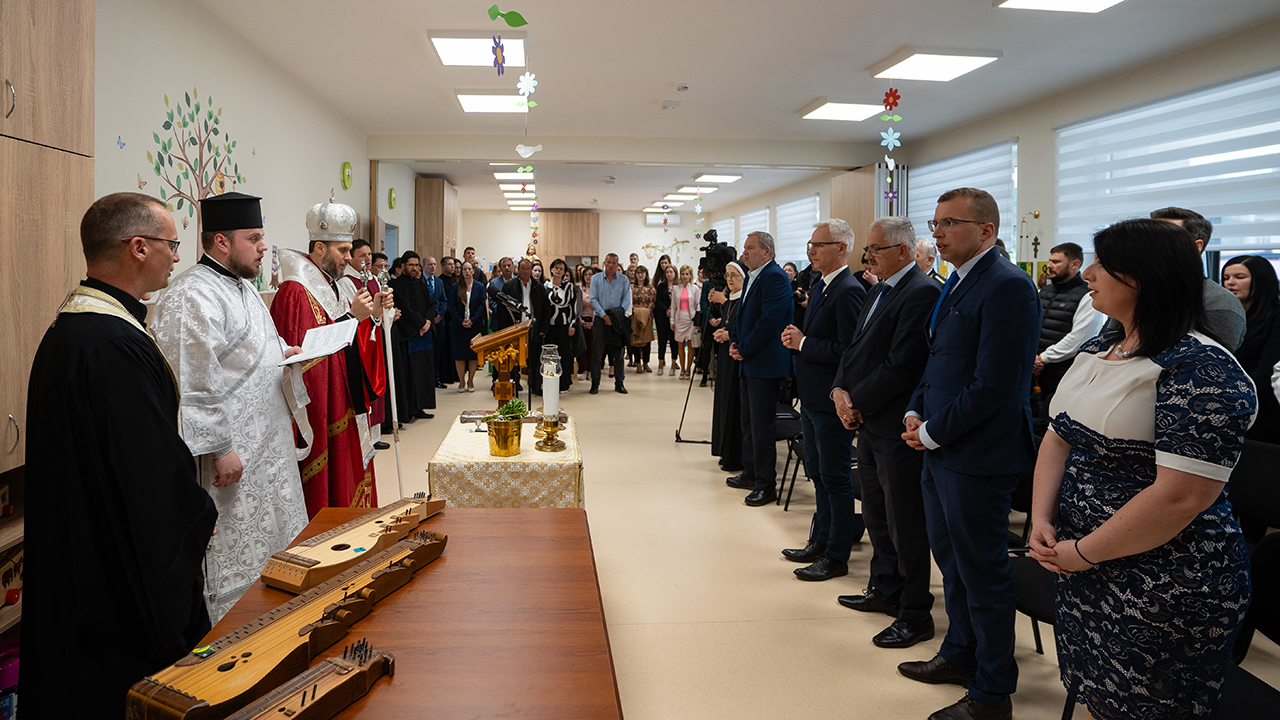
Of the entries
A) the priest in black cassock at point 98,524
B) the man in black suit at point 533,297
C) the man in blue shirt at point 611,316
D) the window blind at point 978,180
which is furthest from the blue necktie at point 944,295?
the man in blue shirt at point 611,316

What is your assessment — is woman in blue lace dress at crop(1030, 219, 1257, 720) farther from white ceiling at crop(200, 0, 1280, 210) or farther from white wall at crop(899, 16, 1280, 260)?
white wall at crop(899, 16, 1280, 260)

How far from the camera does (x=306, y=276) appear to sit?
3.01 meters

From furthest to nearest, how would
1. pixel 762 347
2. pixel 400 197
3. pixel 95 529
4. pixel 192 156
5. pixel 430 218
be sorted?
pixel 430 218
pixel 400 197
pixel 192 156
pixel 762 347
pixel 95 529

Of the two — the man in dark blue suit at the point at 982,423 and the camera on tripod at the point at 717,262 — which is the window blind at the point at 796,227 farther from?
the man in dark blue suit at the point at 982,423

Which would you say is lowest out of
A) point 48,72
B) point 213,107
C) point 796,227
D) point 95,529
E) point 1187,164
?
point 95,529

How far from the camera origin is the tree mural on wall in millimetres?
4289

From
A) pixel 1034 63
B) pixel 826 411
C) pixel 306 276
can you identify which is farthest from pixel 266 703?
pixel 1034 63

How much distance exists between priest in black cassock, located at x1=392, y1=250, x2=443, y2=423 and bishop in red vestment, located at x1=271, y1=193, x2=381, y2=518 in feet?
10.7

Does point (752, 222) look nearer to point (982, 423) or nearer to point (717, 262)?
point (717, 262)

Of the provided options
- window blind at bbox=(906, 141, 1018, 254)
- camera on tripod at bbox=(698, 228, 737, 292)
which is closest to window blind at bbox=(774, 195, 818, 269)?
window blind at bbox=(906, 141, 1018, 254)

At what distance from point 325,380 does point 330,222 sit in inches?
30.5

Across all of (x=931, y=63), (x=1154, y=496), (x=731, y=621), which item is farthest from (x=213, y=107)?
(x=1154, y=496)

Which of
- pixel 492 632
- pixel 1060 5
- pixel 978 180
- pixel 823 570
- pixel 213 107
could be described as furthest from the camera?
pixel 978 180

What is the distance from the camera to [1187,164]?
5.57 metres
